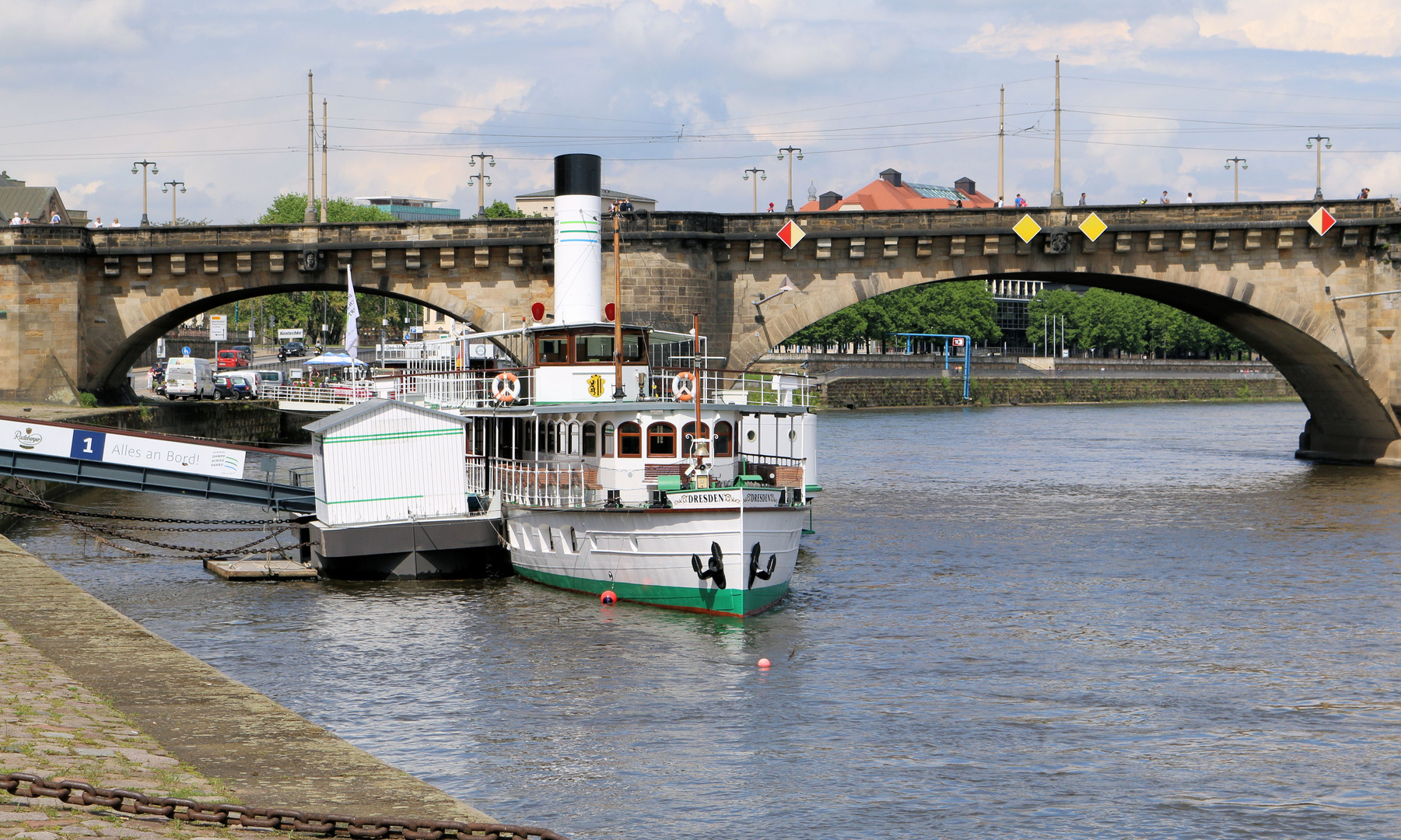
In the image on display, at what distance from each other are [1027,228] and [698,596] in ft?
89.9

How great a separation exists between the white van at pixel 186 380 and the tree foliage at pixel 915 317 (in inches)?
3264

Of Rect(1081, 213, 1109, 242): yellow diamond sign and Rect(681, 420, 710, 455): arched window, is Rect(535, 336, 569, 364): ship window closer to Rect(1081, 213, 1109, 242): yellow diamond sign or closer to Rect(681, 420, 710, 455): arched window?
Rect(681, 420, 710, 455): arched window

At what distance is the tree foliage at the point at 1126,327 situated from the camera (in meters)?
185

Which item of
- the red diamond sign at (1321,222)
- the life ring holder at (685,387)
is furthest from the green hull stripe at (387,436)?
the red diamond sign at (1321,222)

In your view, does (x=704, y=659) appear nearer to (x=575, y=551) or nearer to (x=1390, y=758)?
(x=575, y=551)

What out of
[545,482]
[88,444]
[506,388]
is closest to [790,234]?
[506,388]

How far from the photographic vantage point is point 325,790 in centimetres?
1320

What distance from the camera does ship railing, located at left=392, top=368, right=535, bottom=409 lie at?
35438 millimetres

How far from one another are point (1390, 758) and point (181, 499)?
142 feet

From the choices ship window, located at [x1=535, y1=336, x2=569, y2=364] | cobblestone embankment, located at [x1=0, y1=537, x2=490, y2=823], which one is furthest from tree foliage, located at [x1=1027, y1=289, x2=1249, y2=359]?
cobblestone embankment, located at [x1=0, y1=537, x2=490, y2=823]

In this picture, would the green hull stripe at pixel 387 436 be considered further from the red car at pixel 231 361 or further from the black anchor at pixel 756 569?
the red car at pixel 231 361

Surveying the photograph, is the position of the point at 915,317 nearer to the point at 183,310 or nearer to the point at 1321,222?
the point at 1321,222

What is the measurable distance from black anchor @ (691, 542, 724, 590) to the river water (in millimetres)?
836

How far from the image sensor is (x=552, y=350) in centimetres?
3391
